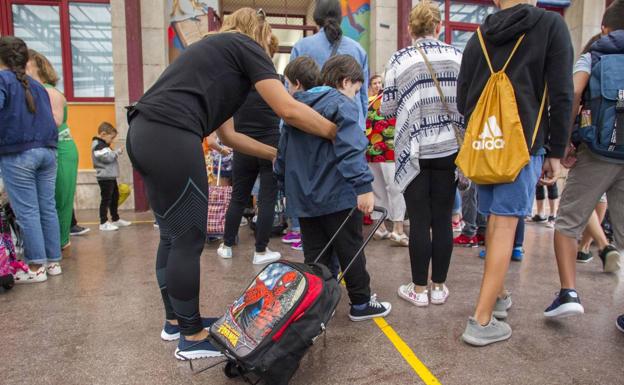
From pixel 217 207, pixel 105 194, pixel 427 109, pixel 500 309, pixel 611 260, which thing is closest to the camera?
pixel 500 309

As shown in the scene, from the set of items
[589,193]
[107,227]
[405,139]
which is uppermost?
[405,139]

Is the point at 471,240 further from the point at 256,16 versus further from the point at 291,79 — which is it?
the point at 256,16

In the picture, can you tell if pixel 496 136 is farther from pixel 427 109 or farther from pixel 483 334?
pixel 483 334

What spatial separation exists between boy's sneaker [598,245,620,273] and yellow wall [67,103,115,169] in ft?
24.9

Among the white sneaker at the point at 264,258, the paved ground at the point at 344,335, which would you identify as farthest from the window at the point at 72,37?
the white sneaker at the point at 264,258

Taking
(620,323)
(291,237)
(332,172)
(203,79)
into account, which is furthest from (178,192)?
(291,237)

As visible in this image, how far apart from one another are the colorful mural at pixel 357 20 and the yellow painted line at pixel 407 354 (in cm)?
685

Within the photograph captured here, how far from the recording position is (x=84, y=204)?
7.66 metres

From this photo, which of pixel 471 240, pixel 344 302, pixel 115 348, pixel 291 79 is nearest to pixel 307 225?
pixel 344 302

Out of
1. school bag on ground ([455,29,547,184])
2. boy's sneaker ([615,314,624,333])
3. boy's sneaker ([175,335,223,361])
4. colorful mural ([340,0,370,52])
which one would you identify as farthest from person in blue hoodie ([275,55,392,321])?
colorful mural ([340,0,370,52])

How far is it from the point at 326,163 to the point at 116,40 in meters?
6.39

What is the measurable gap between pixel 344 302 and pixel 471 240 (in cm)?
235

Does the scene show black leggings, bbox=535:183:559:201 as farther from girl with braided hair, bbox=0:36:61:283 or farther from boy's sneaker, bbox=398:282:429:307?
girl with braided hair, bbox=0:36:61:283

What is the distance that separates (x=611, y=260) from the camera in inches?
149
